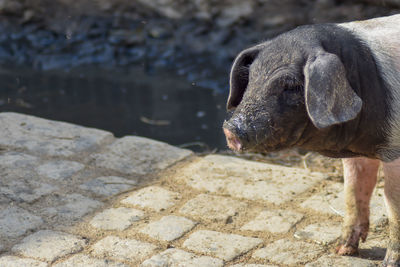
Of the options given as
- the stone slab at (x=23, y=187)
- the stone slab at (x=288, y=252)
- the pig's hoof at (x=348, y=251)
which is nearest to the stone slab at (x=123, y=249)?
the stone slab at (x=288, y=252)

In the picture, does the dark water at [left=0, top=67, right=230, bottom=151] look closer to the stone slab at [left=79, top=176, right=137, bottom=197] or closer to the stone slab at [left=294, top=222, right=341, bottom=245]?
the stone slab at [left=79, top=176, right=137, bottom=197]

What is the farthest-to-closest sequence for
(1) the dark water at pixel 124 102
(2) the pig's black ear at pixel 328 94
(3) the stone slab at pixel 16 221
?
(1) the dark water at pixel 124 102 < (3) the stone slab at pixel 16 221 < (2) the pig's black ear at pixel 328 94

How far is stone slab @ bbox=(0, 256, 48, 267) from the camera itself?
3502 millimetres

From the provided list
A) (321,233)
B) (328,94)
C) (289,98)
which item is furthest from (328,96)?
(321,233)

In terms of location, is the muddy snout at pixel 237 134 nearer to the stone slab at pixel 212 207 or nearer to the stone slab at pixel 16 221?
the stone slab at pixel 212 207

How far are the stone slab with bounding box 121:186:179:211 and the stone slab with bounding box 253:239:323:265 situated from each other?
0.81 m

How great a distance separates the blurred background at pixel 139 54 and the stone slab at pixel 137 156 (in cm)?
82

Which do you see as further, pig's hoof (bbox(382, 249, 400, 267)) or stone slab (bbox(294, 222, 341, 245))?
stone slab (bbox(294, 222, 341, 245))

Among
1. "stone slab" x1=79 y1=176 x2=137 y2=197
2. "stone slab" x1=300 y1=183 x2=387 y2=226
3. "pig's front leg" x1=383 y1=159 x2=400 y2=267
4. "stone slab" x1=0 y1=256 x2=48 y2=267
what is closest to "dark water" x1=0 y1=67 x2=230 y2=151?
"stone slab" x1=79 y1=176 x2=137 y2=197

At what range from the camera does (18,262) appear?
3.52 metres

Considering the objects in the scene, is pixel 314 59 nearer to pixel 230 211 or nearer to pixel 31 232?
pixel 230 211

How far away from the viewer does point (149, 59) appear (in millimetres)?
8172

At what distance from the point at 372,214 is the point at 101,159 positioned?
6.44ft

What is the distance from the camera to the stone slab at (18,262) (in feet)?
11.5
